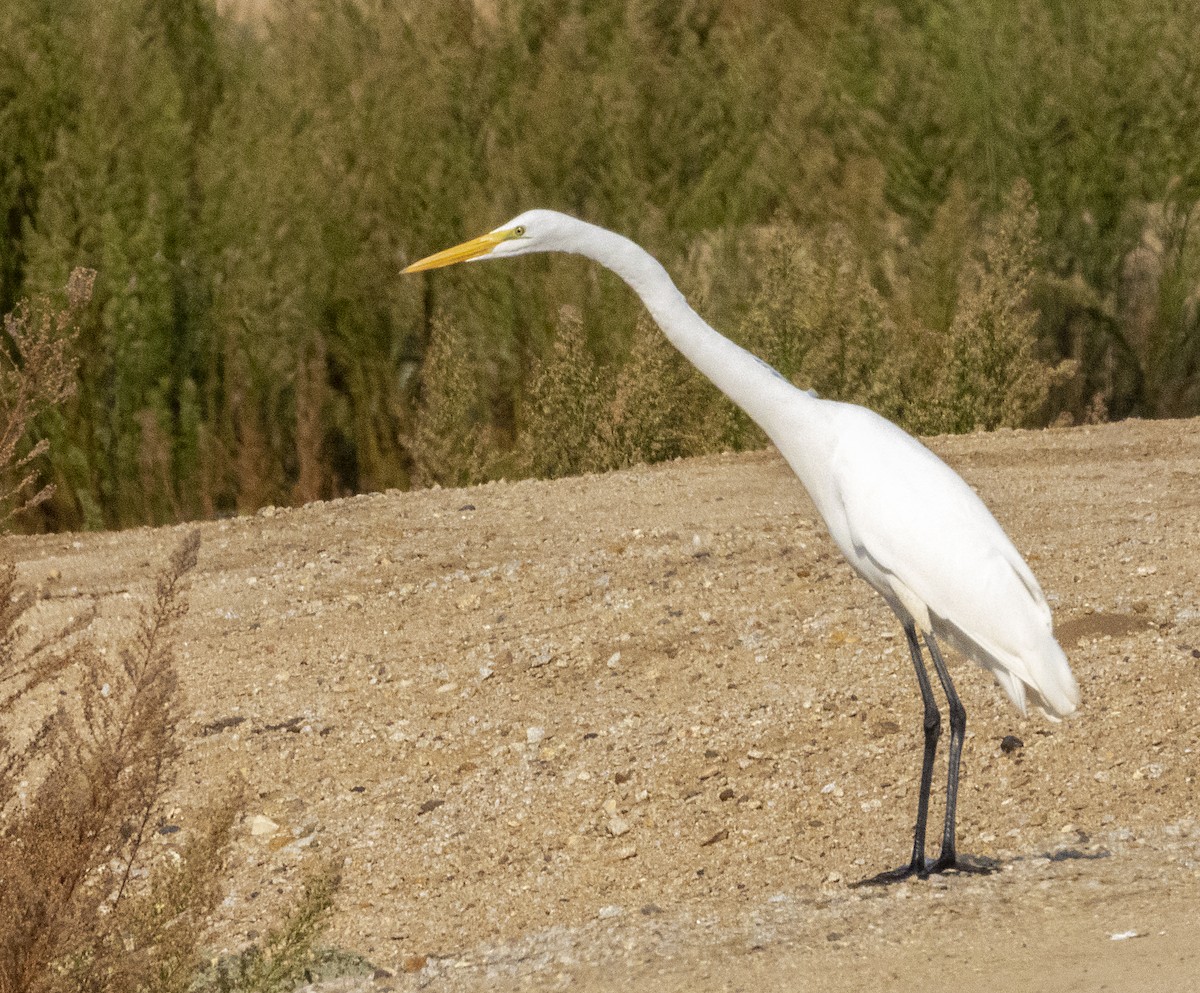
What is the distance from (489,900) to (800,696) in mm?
1087

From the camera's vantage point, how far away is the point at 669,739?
15.2 ft

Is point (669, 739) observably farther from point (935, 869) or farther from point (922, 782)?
point (935, 869)

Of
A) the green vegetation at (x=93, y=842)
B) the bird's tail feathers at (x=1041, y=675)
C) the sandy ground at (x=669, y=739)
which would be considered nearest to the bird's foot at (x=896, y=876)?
the sandy ground at (x=669, y=739)

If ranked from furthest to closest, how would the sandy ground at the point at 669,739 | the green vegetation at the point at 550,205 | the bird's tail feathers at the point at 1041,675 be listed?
the green vegetation at the point at 550,205 < the bird's tail feathers at the point at 1041,675 < the sandy ground at the point at 669,739

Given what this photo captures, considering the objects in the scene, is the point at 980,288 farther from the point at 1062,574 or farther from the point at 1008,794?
the point at 1008,794

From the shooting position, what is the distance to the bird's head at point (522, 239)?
3523 mm

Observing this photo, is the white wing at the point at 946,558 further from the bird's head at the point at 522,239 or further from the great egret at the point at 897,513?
the bird's head at the point at 522,239

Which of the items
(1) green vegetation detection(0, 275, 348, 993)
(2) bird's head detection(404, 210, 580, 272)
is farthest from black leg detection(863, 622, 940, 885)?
(1) green vegetation detection(0, 275, 348, 993)

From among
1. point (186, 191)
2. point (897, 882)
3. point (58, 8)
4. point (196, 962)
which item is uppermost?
point (58, 8)

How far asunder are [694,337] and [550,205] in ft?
15.3

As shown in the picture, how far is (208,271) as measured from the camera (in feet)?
25.2

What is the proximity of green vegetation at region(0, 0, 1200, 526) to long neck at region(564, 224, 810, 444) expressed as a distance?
358 cm

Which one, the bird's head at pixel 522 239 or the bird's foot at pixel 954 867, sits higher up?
the bird's head at pixel 522 239

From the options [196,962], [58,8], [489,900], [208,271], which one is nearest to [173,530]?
[208,271]
